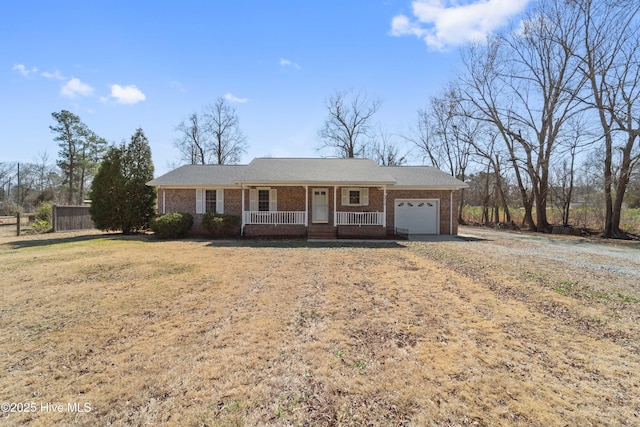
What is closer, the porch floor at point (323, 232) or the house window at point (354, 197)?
the porch floor at point (323, 232)

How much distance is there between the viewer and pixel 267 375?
3082 millimetres

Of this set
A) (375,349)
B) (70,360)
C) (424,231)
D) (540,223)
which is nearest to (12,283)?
(70,360)

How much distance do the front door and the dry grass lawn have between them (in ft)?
29.3

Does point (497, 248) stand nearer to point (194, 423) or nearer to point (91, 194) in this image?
point (194, 423)

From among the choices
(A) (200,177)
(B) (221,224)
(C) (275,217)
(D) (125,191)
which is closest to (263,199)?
(C) (275,217)

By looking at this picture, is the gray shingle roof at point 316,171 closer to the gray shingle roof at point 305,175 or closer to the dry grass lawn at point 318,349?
the gray shingle roof at point 305,175

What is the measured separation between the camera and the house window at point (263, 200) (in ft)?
54.0

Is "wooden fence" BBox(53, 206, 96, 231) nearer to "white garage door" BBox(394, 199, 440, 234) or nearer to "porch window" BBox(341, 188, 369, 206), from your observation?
"porch window" BBox(341, 188, 369, 206)

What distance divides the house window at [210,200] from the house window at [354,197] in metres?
7.45

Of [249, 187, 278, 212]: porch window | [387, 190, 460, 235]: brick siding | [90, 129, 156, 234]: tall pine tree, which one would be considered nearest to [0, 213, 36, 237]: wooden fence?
[90, 129, 156, 234]: tall pine tree

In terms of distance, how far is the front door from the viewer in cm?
1634

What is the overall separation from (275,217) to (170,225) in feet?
16.1

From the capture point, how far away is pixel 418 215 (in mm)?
16953

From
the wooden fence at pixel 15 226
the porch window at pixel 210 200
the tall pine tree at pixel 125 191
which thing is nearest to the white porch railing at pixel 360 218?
the porch window at pixel 210 200
